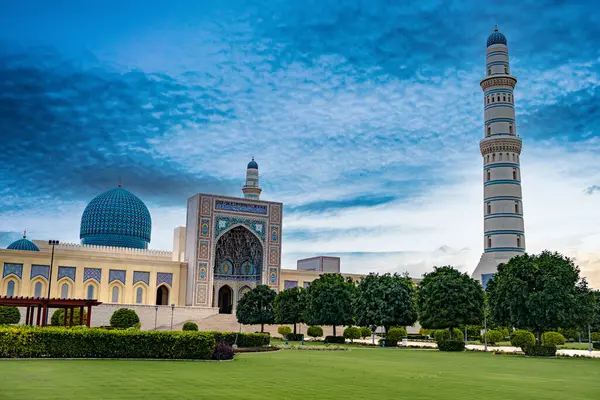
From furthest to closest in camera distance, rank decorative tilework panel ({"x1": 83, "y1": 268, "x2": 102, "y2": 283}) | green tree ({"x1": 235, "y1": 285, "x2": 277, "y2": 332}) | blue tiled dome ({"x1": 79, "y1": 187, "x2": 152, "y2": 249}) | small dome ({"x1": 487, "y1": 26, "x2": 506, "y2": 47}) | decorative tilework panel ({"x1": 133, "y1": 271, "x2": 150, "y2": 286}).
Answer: blue tiled dome ({"x1": 79, "y1": 187, "x2": 152, "y2": 249})
small dome ({"x1": 487, "y1": 26, "x2": 506, "y2": 47})
decorative tilework panel ({"x1": 133, "y1": 271, "x2": 150, "y2": 286})
decorative tilework panel ({"x1": 83, "y1": 268, "x2": 102, "y2": 283})
green tree ({"x1": 235, "y1": 285, "x2": 277, "y2": 332})

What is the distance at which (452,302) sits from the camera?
111ft

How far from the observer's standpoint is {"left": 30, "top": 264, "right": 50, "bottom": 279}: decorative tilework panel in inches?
1883

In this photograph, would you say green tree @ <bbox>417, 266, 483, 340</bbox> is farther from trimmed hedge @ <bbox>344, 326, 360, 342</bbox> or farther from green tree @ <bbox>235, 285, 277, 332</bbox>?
green tree @ <bbox>235, 285, 277, 332</bbox>

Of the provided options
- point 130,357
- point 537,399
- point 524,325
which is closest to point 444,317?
point 524,325

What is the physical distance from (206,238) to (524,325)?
101 ft

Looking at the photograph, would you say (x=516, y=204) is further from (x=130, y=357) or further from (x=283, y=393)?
(x=283, y=393)

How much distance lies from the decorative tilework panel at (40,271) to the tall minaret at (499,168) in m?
34.8

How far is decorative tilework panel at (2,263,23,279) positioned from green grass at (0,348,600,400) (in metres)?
32.8

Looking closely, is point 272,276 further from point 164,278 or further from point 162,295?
point 162,295

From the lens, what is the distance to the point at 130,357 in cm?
1928

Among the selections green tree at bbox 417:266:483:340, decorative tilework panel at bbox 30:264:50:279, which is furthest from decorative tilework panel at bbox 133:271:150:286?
green tree at bbox 417:266:483:340

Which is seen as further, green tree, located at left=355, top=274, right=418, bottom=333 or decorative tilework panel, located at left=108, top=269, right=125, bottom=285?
decorative tilework panel, located at left=108, top=269, right=125, bottom=285

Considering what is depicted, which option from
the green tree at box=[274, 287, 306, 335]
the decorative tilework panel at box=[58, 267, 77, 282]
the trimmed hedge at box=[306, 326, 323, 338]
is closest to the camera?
the green tree at box=[274, 287, 306, 335]

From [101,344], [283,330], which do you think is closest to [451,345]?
[283,330]
